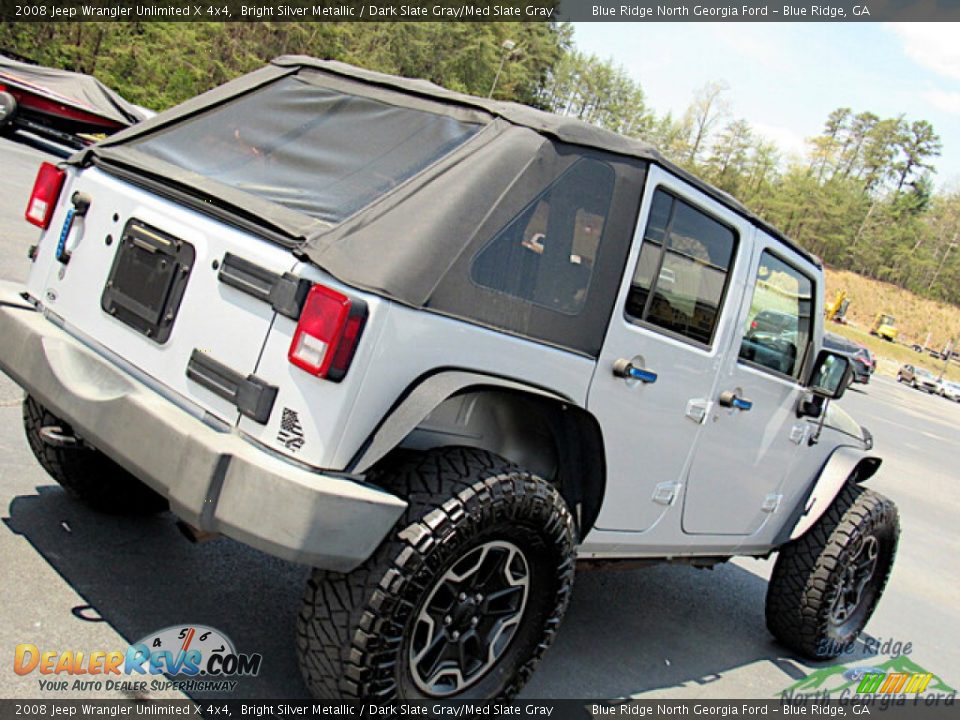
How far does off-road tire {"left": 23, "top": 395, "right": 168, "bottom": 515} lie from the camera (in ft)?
12.3

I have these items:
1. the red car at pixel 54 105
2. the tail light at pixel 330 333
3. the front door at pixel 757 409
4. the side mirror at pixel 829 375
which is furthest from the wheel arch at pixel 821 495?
the red car at pixel 54 105

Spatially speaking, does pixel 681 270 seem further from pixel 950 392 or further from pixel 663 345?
pixel 950 392

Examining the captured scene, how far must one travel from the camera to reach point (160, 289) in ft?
9.74

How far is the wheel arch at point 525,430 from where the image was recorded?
291 cm

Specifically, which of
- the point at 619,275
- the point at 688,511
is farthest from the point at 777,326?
the point at 619,275

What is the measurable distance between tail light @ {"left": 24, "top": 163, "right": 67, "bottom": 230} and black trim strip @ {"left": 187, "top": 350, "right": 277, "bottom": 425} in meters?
1.12

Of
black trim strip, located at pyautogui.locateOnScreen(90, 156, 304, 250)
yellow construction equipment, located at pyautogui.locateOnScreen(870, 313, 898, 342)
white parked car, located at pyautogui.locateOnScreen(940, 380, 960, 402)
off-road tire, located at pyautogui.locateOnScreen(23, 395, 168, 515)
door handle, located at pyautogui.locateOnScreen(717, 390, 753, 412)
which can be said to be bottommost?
off-road tire, located at pyautogui.locateOnScreen(23, 395, 168, 515)

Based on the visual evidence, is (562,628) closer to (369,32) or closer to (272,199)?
(272,199)

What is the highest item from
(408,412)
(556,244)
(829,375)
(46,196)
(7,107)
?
(556,244)

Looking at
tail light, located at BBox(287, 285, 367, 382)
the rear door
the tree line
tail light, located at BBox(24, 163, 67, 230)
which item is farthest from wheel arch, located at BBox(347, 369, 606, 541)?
the tree line

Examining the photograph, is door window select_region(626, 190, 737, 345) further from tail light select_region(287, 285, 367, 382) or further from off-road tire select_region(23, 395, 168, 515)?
off-road tire select_region(23, 395, 168, 515)

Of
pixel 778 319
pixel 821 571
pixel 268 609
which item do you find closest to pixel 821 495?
pixel 821 571

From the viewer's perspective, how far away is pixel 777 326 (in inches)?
171

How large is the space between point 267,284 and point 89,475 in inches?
67.3
